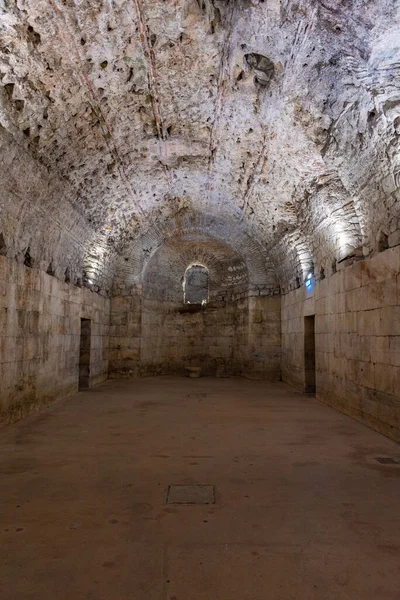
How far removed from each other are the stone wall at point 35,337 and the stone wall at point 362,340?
5490 mm

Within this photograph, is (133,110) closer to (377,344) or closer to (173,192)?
(173,192)

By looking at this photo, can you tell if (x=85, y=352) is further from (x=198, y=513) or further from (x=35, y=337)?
(x=198, y=513)

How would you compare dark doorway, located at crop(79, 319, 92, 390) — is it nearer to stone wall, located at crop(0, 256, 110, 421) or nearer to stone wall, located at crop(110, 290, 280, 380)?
stone wall, located at crop(0, 256, 110, 421)

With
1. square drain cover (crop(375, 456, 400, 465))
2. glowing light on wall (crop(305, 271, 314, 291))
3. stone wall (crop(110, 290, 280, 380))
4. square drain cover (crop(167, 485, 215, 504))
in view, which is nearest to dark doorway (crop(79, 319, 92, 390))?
stone wall (crop(110, 290, 280, 380))

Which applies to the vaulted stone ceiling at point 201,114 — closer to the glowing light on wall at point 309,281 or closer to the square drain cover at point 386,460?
the glowing light on wall at point 309,281

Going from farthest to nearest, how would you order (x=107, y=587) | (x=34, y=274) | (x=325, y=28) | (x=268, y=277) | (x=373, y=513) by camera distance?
(x=268, y=277) < (x=34, y=274) < (x=325, y=28) < (x=373, y=513) < (x=107, y=587)

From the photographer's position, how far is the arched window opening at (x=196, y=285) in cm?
1534

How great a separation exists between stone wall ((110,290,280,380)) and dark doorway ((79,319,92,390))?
2003 millimetres

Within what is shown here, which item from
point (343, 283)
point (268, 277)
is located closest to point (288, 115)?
point (343, 283)

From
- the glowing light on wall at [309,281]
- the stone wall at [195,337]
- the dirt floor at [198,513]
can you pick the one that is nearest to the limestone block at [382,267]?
the dirt floor at [198,513]

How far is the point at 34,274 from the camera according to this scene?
7.06 meters

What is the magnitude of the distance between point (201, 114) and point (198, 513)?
228 inches

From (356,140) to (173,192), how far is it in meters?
5.23

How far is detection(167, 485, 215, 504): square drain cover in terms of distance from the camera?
3334 millimetres
